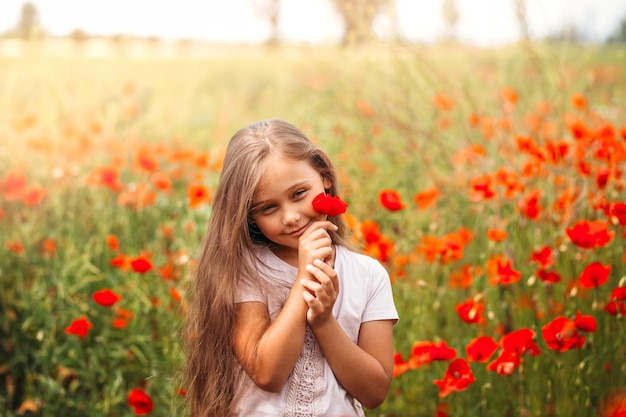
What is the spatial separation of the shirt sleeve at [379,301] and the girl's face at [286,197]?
0.20 m

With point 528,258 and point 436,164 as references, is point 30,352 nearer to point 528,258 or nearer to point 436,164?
point 528,258

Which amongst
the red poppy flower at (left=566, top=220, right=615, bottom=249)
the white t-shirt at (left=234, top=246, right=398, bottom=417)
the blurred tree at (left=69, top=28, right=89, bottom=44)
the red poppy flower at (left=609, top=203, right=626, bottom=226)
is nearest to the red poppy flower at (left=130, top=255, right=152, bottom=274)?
the white t-shirt at (left=234, top=246, right=398, bottom=417)

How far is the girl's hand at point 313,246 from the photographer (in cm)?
130

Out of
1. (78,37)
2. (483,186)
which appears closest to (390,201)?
(483,186)

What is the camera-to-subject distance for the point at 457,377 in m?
1.64

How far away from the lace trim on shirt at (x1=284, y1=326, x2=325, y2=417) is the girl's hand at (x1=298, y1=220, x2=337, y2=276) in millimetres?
188

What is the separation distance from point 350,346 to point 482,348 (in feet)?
1.43

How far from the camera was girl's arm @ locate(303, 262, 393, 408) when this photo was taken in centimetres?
129

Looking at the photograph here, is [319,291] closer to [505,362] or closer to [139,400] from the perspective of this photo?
[505,362]

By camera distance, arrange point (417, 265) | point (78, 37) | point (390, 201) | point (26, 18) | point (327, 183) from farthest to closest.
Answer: point (78, 37), point (26, 18), point (417, 265), point (390, 201), point (327, 183)

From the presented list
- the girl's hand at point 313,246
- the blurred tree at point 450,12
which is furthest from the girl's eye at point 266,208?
the blurred tree at point 450,12

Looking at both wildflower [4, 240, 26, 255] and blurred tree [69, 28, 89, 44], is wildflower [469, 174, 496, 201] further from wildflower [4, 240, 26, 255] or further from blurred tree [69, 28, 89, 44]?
blurred tree [69, 28, 89, 44]

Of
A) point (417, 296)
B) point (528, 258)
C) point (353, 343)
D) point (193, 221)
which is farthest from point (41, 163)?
point (353, 343)

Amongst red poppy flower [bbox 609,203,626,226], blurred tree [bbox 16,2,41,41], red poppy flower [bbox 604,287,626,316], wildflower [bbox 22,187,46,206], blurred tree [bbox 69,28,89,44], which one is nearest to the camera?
red poppy flower [bbox 604,287,626,316]
